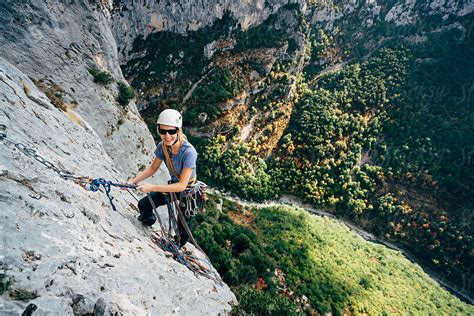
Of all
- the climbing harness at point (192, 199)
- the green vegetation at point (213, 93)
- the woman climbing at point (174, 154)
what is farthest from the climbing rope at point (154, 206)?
the green vegetation at point (213, 93)

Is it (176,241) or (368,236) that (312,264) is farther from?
(176,241)

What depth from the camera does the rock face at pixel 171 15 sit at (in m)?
39.8

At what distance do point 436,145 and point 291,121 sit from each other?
26170mm

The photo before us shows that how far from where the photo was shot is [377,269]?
1436 inches

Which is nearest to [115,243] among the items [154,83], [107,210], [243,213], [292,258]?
[107,210]

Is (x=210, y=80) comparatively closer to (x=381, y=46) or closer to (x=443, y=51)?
(x=381, y=46)

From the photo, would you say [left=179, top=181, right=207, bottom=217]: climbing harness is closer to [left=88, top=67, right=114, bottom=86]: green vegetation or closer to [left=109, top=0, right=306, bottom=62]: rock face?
[left=88, top=67, right=114, bottom=86]: green vegetation

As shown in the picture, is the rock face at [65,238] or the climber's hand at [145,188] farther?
the climber's hand at [145,188]

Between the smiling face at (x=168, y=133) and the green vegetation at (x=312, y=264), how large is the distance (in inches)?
523

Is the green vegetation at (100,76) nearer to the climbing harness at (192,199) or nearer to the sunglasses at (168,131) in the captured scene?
the climbing harness at (192,199)

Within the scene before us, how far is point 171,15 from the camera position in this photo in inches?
1742

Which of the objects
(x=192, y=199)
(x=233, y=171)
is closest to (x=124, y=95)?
(x=192, y=199)

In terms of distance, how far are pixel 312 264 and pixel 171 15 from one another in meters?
42.1

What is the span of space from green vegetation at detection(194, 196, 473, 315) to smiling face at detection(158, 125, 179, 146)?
13.3 metres
